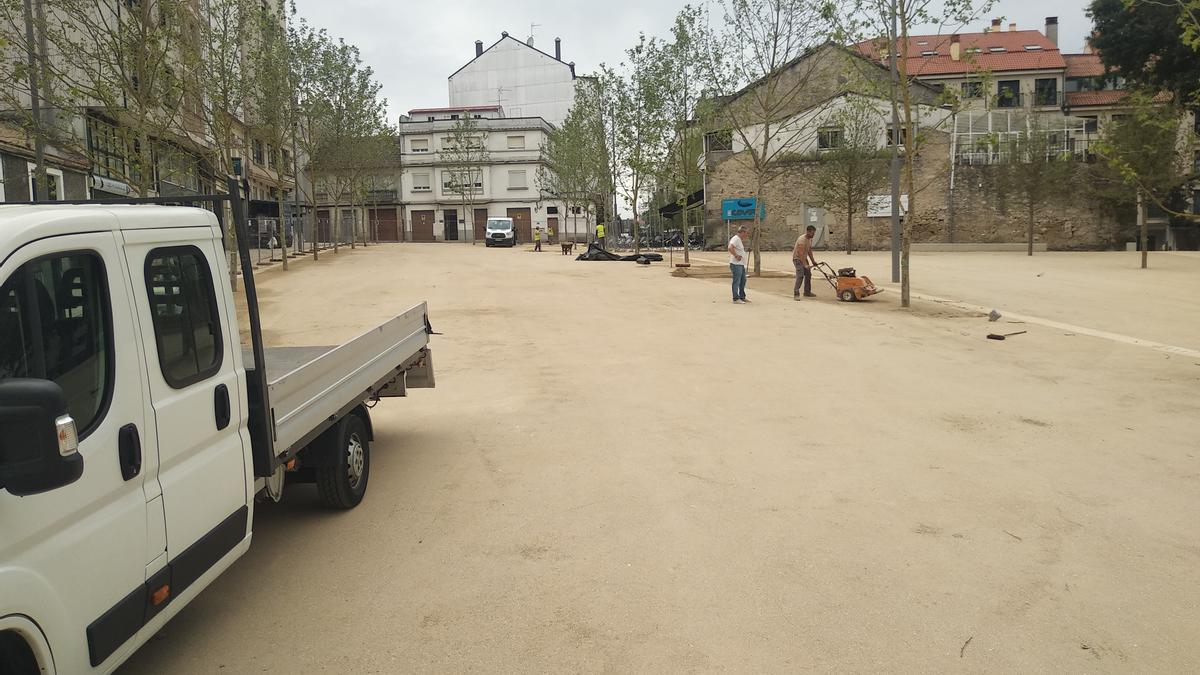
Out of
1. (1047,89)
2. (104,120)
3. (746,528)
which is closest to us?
(746,528)

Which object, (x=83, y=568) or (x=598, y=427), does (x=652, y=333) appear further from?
(x=83, y=568)

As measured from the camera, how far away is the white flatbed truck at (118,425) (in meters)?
2.52

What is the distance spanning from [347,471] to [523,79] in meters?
75.5

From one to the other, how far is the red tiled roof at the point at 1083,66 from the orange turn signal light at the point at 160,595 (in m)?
66.3

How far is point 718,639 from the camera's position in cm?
377

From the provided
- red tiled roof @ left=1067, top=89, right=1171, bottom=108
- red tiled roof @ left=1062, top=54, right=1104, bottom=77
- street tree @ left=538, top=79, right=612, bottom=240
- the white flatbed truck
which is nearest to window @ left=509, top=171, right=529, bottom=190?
street tree @ left=538, top=79, right=612, bottom=240

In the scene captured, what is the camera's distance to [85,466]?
9.28 feet

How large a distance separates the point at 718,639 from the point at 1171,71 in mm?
44831

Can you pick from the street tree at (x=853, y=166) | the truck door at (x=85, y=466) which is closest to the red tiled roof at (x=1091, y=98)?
the street tree at (x=853, y=166)

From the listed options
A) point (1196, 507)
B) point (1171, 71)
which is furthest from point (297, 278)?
point (1171, 71)

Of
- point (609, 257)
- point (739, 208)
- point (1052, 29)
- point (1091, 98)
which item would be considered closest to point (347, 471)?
point (609, 257)

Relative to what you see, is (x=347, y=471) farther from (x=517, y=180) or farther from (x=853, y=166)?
(x=517, y=180)

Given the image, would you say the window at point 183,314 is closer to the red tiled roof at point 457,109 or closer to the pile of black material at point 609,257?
the pile of black material at point 609,257

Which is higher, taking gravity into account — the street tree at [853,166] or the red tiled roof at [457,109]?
the red tiled roof at [457,109]
